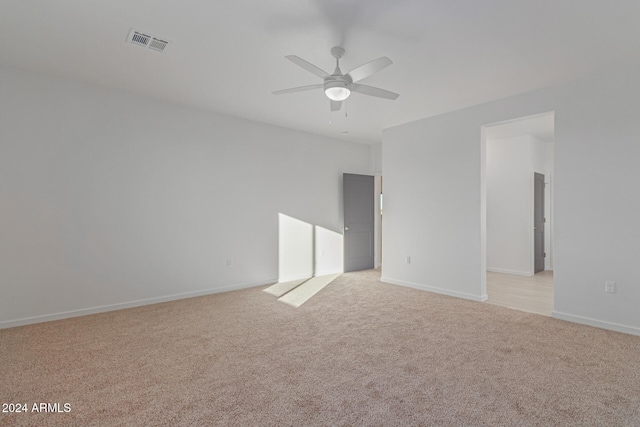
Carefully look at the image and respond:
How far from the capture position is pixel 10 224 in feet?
11.2

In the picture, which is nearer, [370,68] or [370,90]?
[370,68]

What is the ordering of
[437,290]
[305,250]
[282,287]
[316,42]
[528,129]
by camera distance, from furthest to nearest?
[305,250], [528,129], [282,287], [437,290], [316,42]

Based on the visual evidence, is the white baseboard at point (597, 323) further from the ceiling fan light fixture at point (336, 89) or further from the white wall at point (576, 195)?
the ceiling fan light fixture at point (336, 89)

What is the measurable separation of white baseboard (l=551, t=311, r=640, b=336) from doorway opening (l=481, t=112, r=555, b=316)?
202cm

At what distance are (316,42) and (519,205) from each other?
5.45 metres

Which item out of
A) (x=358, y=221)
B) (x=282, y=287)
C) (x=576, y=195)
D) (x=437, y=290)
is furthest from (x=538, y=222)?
(x=282, y=287)

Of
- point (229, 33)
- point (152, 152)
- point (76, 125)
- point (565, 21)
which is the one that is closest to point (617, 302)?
point (565, 21)

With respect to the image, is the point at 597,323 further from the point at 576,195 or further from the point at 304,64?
the point at 304,64

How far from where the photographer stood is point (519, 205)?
6324 millimetres

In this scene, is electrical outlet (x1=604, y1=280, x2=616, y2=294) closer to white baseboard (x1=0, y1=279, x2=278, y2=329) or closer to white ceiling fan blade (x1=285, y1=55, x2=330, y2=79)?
white ceiling fan blade (x1=285, y1=55, x2=330, y2=79)

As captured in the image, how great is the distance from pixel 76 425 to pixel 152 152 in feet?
10.9

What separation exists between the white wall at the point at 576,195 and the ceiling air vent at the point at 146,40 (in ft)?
12.4

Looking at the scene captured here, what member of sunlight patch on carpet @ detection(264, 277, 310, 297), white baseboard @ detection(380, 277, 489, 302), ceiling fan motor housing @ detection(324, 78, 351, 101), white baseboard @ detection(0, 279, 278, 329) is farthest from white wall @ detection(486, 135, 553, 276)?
ceiling fan motor housing @ detection(324, 78, 351, 101)

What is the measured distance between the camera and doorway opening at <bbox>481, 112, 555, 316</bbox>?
618 cm
